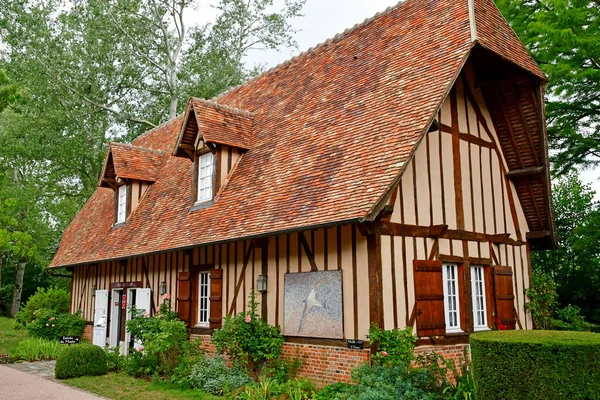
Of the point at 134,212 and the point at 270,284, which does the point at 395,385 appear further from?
the point at 134,212

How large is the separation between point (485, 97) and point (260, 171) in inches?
208

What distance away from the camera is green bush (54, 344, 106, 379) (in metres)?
12.0

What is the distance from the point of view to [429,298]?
395 inches

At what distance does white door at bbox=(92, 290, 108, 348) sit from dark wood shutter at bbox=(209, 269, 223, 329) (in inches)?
219

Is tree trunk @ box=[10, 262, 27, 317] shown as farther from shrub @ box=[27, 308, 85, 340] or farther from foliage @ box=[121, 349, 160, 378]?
foliage @ box=[121, 349, 160, 378]

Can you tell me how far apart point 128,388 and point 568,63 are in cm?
1315

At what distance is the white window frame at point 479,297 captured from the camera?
11422mm

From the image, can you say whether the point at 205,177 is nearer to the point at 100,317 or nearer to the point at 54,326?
the point at 100,317

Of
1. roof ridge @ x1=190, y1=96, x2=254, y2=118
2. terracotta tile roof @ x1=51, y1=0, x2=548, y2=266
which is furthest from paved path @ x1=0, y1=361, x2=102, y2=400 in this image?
roof ridge @ x1=190, y1=96, x2=254, y2=118

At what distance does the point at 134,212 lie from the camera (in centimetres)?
1695

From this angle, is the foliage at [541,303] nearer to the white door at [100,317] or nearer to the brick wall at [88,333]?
the white door at [100,317]

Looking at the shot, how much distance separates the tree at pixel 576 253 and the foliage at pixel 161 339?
10566mm

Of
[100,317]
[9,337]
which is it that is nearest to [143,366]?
[100,317]

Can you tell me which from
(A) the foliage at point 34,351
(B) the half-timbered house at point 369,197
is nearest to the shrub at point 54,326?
(A) the foliage at point 34,351
